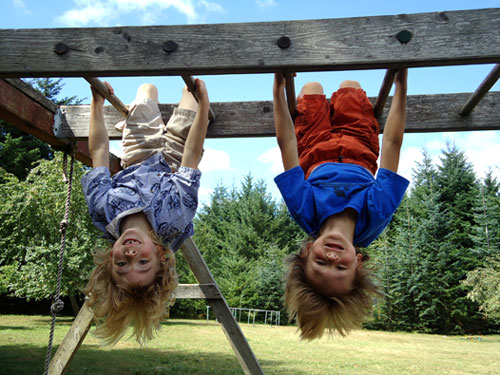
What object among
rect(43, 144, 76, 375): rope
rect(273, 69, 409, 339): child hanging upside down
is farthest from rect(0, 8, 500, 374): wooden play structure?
rect(43, 144, 76, 375): rope

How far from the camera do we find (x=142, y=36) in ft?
6.83

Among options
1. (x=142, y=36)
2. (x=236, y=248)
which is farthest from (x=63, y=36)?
(x=236, y=248)

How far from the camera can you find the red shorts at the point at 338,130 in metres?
2.90

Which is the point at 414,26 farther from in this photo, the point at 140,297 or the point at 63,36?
the point at 140,297

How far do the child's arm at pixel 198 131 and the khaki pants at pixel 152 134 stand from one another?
17.5 inches

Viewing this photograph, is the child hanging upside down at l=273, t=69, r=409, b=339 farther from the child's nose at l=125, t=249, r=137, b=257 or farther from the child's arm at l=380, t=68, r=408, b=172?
the child's nose at l=125, t=249, r=137, b=257

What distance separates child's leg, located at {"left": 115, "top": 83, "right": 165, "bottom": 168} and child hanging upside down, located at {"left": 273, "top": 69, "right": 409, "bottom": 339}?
1123mm

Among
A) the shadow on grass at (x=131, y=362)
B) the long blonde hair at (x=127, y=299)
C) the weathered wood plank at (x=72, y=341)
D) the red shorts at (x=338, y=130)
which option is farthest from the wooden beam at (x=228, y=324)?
the shadow on grass at (x=131, y=362)

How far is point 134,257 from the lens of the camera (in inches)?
103

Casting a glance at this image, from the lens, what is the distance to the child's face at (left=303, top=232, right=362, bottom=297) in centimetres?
251

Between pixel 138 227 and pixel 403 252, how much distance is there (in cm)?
2192

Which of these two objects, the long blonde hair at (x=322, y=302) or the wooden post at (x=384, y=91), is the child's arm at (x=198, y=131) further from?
the wooden post at (x=384, y=91)

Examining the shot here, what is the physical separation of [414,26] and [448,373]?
9162mm

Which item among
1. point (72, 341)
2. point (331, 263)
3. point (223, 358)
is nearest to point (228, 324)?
point (72, 341)
